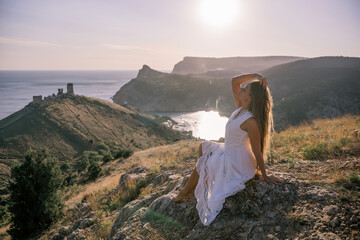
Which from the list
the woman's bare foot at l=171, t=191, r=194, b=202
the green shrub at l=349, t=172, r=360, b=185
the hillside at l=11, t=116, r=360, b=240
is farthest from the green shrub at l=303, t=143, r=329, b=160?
the woman's bare foot at l=171, t=191, r=194, b=202

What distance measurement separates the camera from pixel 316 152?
240 inches

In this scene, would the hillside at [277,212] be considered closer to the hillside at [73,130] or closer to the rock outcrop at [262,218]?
the rock outcrop at [262,218]

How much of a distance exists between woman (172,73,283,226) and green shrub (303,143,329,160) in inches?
120

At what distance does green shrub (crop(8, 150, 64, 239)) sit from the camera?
379 inches

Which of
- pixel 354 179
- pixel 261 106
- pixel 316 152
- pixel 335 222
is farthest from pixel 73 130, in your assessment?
pixel 335 222

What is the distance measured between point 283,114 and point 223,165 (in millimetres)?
68562

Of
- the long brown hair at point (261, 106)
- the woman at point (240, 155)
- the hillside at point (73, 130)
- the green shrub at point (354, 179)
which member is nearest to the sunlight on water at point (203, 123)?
the hillside at point (73, 130)

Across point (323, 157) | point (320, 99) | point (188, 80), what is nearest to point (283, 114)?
point (320, 99)

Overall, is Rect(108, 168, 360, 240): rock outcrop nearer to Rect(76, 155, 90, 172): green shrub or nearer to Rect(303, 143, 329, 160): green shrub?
Rect(303, 143, 329, 160): green shrub

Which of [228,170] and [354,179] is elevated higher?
[228,170]

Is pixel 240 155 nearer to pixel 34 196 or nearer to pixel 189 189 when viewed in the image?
pixel 189 189

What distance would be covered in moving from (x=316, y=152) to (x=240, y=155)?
3.78 m

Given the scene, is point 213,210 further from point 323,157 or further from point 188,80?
point 188,80

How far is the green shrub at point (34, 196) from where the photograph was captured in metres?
9.62
